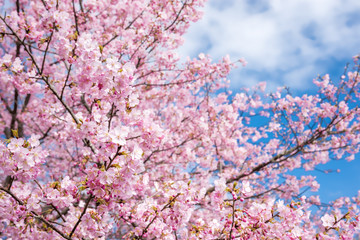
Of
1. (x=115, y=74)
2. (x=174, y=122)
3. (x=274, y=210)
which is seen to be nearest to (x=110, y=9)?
(x=174, y=122)

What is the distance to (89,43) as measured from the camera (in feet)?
9.73

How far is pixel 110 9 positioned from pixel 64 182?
670cm

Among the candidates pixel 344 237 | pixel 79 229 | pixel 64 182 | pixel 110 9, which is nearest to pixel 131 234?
pixel 79 229

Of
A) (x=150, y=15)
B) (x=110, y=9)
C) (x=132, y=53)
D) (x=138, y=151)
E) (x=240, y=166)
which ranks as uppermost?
(x=110, y=9)

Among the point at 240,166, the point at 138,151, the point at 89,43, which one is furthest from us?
the point at 240,166

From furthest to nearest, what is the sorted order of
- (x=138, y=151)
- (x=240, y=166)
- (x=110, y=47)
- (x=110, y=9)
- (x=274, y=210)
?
(x=240, y=166), (x=110, y=9), (x=110, y=47), (x=274, y=210), (x=138, y=151)

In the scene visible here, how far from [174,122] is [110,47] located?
9.68 feet

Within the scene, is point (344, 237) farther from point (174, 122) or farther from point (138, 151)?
point (174, 122)

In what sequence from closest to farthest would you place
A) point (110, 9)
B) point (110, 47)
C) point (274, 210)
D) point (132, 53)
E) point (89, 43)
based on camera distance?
1. point (89, 43)
2. point (274, 210)
3. point (132, 53)
4. point (110, 47)
5. point (110, 9)

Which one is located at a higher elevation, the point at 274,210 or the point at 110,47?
the point at 110,47

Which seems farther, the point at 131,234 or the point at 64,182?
the point at 131,234

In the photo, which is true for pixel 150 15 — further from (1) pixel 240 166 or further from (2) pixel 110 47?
(1) pixel 240 166

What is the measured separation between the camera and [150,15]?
290 inches

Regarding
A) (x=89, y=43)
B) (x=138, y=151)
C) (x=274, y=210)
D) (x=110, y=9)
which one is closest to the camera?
(x=138, y=151)
